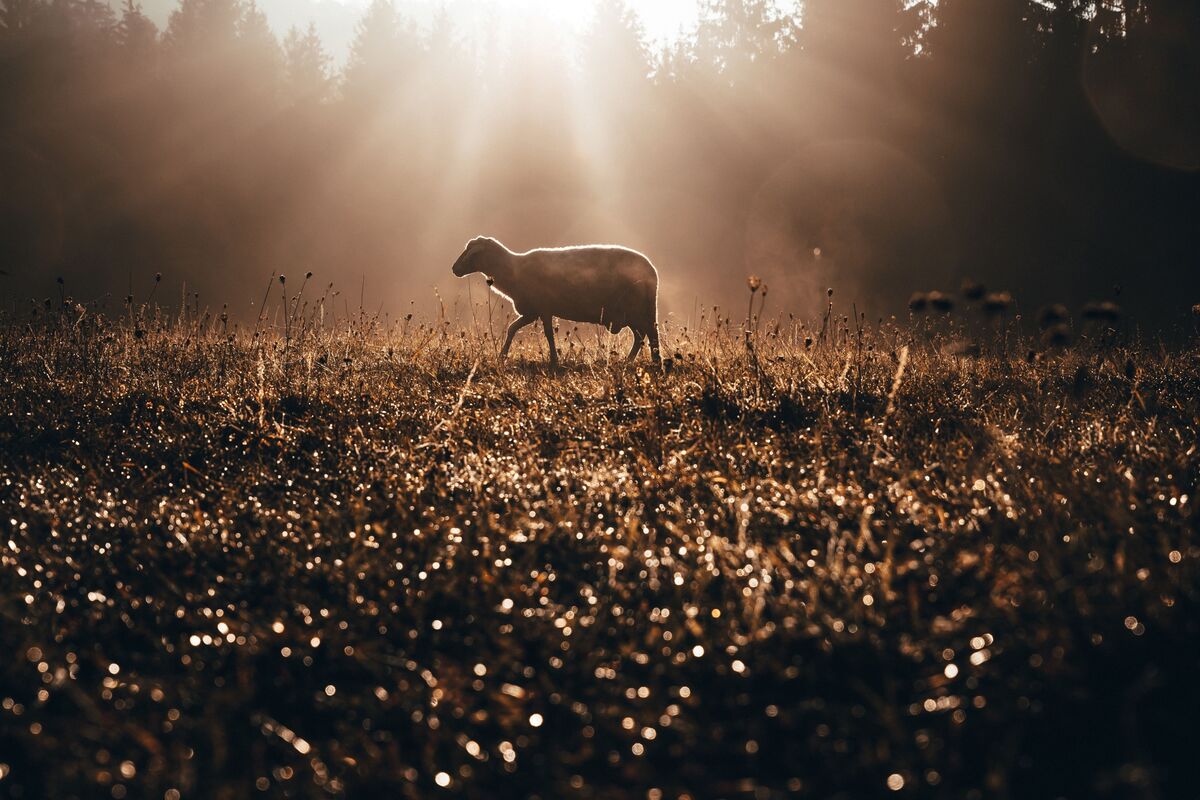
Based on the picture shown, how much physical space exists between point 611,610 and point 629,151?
31929 mm

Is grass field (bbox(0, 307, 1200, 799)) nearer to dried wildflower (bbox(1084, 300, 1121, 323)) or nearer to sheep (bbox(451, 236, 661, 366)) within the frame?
dried wildflower (bbox(1084, 300, 1121, 323))

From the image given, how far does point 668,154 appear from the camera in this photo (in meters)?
30.8

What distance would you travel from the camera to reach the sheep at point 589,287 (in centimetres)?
1034

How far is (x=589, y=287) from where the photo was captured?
34.0 feet

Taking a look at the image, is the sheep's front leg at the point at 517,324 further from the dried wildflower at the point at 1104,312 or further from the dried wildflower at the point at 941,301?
the dried wildflower at the point at 1104,312

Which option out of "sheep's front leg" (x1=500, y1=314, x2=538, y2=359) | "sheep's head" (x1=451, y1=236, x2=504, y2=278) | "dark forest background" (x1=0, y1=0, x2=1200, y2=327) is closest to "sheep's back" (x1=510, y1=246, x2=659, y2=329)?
"sheep's front leg" (x1=500, y1=314, x2=538, y2=359)

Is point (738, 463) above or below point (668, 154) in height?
below

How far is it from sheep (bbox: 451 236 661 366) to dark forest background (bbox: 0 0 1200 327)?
13.9 metres

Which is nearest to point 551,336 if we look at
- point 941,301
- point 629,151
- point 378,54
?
point 941,301

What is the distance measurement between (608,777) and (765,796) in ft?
1.08

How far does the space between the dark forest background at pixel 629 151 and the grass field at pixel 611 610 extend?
20.5 m

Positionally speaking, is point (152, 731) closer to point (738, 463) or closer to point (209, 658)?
point (209, 658)

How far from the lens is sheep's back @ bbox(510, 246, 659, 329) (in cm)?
1034

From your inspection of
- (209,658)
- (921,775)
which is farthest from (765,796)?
(209,658)
